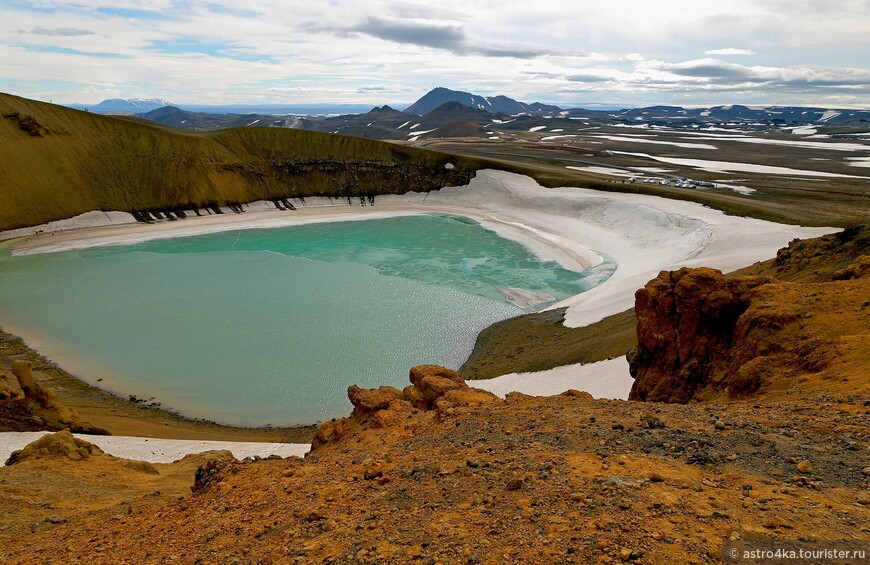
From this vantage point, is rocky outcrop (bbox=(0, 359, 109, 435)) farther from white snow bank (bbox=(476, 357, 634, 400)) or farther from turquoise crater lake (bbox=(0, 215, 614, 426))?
white snow bank (bbox=(476, 357, 634, 400))

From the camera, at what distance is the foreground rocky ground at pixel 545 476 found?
234 inches

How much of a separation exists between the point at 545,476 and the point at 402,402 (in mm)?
6029

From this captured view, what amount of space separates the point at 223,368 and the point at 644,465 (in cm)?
2468

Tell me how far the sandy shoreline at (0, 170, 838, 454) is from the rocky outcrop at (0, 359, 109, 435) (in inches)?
392

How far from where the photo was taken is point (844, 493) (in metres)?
6.10

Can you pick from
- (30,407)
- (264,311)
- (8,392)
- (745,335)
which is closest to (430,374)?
(745,335)

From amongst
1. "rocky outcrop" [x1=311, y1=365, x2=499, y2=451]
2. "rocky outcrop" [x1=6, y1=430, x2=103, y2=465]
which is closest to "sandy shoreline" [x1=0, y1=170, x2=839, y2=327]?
Answer: "rocky outcrop" [x1=311, y1=365, x2=499, y2=451]

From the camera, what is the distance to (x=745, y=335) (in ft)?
41.9

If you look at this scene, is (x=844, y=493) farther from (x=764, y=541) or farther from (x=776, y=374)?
(x=776, y=374)

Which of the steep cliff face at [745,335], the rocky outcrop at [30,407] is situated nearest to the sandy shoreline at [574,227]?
the steep cliff face at [745,335]

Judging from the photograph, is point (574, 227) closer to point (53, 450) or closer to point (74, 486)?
point (53, 450)

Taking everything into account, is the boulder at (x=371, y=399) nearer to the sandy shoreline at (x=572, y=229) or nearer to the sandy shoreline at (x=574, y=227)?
the sandy shoreline at (x=572, y=229)

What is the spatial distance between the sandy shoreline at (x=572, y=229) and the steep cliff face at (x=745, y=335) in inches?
224

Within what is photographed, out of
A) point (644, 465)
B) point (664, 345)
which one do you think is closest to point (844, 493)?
point (644, 465)
